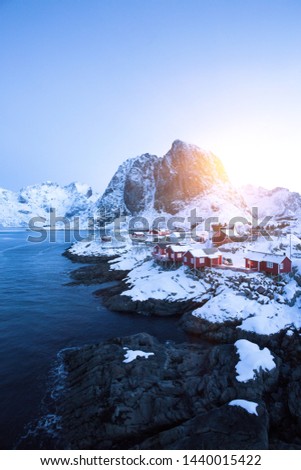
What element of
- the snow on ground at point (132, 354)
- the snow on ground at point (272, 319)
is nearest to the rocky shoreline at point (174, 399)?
the snow on ground at point (132, 354)

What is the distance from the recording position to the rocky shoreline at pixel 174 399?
45.1 feet

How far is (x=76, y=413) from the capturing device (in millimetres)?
16547

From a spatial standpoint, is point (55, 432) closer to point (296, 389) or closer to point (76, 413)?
point (76, 413)

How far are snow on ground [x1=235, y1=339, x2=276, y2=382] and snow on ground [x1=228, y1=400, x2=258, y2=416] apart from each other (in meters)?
2.19

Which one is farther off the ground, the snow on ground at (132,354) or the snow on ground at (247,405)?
the snow on ground at (132,354)

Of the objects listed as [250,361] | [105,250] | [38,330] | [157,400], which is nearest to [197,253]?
[250,361]

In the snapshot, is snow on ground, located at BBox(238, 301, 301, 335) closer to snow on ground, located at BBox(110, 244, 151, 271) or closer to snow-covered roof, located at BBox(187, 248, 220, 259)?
snow-covered roof, located at BBox(187, 248, 220, 259)

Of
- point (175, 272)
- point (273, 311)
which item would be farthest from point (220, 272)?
point (273, 311)

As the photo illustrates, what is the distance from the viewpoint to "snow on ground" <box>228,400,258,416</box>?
573 inches

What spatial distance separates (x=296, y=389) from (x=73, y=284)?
39.1m

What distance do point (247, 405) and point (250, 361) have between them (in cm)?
430

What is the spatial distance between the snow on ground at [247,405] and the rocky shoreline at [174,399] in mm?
199

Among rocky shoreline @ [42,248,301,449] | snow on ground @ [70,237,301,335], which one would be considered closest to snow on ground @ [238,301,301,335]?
snow on ground @ [70,237,301,335]

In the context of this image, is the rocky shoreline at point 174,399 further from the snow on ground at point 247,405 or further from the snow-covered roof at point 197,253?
the snow-covered roof at point 197,253
